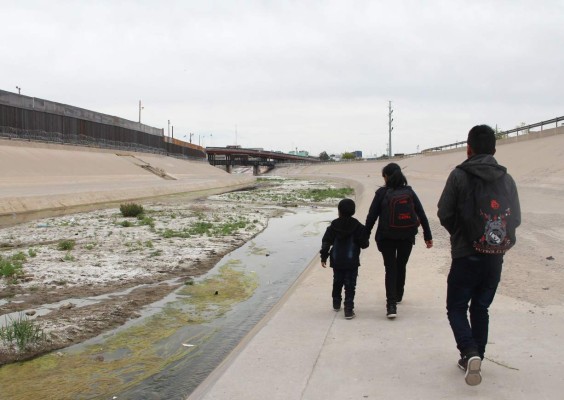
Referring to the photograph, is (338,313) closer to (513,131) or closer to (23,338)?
(23,338)

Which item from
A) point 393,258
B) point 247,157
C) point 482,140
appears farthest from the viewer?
point 247,157

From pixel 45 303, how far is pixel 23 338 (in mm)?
2009

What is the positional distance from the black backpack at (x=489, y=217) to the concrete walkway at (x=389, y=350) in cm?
104

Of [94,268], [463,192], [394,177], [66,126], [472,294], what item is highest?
[66,126]

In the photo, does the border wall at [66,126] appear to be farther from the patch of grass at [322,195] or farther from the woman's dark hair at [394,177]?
the woman's dark hair at [394,177]

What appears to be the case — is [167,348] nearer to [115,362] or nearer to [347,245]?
[115,362]

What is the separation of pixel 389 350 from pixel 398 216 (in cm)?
148

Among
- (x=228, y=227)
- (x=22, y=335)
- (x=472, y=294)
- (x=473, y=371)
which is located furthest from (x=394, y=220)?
(x=228, y=227)

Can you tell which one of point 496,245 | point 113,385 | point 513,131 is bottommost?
point 113,385

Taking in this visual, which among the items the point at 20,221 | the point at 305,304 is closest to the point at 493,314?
the point at 305,304

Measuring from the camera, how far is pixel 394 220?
5.52 metres

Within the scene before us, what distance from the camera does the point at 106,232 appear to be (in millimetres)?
15117

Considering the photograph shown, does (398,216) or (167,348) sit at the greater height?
(398,216)

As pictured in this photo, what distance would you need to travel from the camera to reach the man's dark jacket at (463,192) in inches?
150
